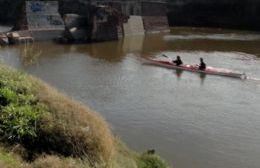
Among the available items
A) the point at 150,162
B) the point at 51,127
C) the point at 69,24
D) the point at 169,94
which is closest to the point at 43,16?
the point at 69,24

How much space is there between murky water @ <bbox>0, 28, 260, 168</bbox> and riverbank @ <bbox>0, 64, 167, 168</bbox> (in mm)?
2730

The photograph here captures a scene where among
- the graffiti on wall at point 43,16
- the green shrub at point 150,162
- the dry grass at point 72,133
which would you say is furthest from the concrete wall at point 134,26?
the dry grass at point 72,133

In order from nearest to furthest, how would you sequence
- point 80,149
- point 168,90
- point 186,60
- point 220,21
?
point 80,149 < point 168,90 < point 186,60 < point 220,21

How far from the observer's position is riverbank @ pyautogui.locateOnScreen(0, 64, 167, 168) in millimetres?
6805

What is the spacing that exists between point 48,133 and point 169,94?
1570cm

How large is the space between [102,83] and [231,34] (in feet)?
89.8

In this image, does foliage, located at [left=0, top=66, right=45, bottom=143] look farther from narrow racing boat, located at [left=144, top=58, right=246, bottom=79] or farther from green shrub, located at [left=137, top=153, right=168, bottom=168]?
narrow racing boat, located at [left=144, top=58, right=246, bottom=79]

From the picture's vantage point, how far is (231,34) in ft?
160

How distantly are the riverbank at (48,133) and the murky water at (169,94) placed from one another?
8.96ft

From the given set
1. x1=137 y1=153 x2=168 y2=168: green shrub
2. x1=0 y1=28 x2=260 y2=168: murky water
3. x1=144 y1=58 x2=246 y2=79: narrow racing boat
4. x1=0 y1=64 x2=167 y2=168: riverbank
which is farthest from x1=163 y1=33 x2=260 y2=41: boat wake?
x1=0 y1=64 x2=167 y2=168: riverbank

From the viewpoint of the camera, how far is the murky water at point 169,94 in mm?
15055

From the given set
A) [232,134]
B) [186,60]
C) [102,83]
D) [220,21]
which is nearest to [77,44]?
[186,60]

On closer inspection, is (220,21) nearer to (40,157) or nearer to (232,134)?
(232,134)

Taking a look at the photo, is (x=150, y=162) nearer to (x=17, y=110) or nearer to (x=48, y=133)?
(x=48, y=133)
